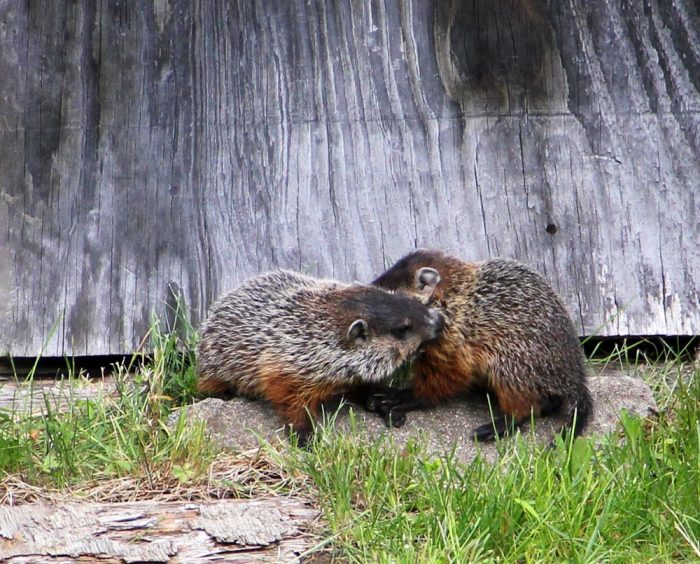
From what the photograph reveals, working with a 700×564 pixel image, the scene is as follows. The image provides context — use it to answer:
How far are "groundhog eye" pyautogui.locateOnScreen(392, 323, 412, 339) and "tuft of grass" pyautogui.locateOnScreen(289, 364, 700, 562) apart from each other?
3.25 feet

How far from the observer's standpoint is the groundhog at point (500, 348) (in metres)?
6.43

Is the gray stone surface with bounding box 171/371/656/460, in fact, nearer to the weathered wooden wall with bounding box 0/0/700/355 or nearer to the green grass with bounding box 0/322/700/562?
A: the green grass with bounding box 0/322/700/562

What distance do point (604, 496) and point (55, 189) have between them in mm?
4310

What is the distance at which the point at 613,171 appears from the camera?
24.9 feet

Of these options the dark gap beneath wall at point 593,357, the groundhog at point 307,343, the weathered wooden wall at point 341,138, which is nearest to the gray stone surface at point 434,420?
the groundhog at point 307,343

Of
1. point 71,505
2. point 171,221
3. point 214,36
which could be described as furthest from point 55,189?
point 71,505

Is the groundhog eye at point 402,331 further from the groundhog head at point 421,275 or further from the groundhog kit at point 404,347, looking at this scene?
the groundhog head at point 421,275

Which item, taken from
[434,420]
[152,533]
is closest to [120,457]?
[152,533]

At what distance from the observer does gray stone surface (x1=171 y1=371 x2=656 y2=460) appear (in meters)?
6.36

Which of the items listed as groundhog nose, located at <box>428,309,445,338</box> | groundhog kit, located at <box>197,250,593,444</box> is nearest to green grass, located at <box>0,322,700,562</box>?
groundhog kit, located at <box>197,250,593,444</box>

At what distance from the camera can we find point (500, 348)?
6.53m

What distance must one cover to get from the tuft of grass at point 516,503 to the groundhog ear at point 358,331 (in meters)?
0.94

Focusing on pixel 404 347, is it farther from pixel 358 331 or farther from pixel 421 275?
pixel 421 275

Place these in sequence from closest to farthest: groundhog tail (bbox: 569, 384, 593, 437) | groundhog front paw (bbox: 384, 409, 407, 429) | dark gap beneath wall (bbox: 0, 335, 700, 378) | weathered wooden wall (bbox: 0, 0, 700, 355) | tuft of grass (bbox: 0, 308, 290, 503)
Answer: tuft of grass (bbox: 0, 308, 290, 503)
groundhog tail (bbox: 569, 384, 593, 437)
groundhog front paw (bbox: 384, 409, 407, 429)
dark gap beneath wall (bbox: 0, 335, 700, 378)
weathered wooden wall (bbox: 0, 0, 700, 355)
